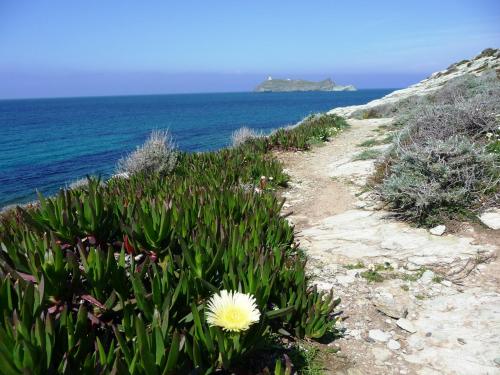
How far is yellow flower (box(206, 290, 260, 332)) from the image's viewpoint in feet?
5.60

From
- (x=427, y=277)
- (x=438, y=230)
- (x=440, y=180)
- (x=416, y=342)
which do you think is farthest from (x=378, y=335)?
(x=440, y=180)

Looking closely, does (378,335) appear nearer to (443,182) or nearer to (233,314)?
(233,314)

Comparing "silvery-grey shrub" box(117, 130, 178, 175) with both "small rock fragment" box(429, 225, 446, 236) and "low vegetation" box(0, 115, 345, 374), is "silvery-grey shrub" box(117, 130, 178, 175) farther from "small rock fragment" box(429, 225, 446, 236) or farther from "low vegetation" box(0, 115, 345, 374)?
"small rock fragment" box(429, 225, 446, 236)

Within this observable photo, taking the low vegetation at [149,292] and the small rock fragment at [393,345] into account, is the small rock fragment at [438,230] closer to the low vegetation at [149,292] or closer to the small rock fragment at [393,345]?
the low vegetation at [149,292]

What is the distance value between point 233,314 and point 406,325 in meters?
1.73

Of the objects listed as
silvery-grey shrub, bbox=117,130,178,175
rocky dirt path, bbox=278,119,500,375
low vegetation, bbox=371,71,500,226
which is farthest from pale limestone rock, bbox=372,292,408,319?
silvery-grey shrub, bbox=117,130,178,175

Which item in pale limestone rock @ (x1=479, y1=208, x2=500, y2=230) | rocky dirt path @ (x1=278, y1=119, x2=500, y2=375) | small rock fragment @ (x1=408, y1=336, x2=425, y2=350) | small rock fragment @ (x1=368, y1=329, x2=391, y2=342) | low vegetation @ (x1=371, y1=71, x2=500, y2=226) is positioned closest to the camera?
rocky dirt path @ (x1=278, y1=119, x2=500, y2=375)

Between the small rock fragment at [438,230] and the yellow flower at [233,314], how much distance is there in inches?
127

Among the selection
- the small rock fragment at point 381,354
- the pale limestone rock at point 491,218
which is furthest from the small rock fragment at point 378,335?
the pale limestone rock at point 491,218

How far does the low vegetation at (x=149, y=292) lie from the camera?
176cm

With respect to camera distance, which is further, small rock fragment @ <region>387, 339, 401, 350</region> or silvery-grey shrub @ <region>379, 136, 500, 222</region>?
silvery-grey shrub @ <region>379, 136, 500, 222</region>

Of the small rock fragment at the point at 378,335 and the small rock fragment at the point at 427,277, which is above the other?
the small rock fragment at the point at 427,277

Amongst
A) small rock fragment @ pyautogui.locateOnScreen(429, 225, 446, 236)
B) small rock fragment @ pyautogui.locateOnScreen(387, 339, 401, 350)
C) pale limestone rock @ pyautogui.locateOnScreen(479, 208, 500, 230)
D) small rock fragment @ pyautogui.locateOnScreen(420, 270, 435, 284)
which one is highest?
pale limestone rock @ pyautogui.locateOnScreen(479, 208, 500, 230)

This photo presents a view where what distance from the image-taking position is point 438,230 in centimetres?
436
